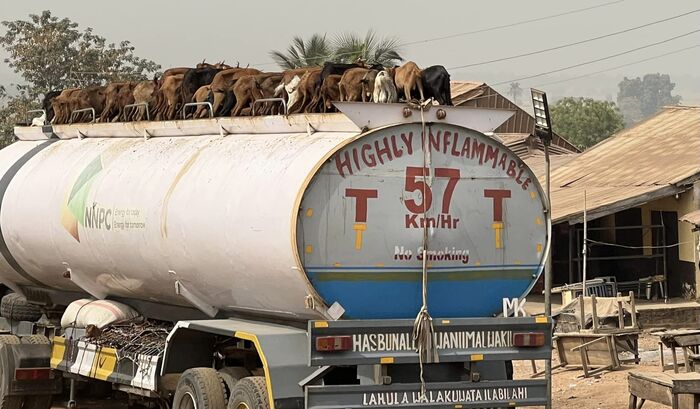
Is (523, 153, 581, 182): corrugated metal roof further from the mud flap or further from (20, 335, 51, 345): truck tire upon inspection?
the mud flap

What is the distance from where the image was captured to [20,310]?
1614cm

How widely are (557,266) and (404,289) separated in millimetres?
21867

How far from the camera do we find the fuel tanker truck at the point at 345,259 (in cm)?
992

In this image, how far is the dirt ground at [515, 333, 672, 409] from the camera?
1561 centimetres

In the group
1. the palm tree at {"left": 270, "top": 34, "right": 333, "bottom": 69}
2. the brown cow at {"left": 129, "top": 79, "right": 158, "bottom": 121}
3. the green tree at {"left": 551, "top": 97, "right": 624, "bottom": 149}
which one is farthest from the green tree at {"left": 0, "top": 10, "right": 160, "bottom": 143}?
the green tree at {"left": 551, "top": 97, "right": 624, "bottom": 149}

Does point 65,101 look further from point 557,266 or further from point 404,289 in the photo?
point 557,266

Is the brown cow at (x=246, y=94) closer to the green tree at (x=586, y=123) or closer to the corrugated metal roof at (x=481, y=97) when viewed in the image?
the corrugated metal roof at (x=481, y=97)

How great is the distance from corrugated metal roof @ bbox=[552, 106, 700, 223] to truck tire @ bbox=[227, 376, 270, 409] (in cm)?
1634

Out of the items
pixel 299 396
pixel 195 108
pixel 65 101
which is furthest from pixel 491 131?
pixel 65 101

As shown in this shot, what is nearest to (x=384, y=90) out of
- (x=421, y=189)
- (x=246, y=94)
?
(x=421, y=189)

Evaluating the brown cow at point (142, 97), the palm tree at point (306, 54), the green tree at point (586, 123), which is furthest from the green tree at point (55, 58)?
the green tree at point (586, 123)

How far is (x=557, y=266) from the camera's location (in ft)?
104

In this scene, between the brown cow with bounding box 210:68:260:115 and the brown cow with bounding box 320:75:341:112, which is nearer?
the brown cow with bounding box 320:75:341:112

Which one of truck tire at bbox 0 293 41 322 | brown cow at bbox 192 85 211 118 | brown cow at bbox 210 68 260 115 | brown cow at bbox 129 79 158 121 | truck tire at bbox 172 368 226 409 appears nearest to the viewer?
truck tire at bbox 172 368 226 409
